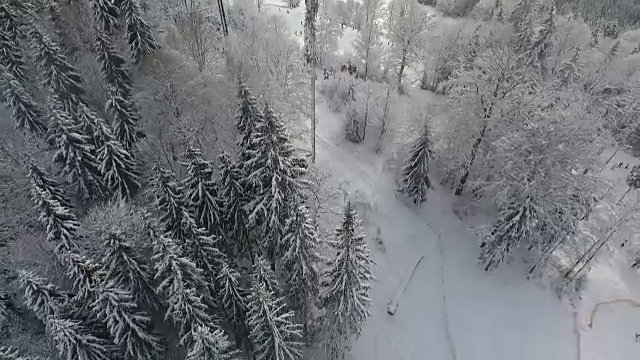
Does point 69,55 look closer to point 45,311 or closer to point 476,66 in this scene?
point 45,311

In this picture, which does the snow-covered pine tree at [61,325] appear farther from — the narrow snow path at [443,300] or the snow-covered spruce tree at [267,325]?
the narrow snow path at [443,300]

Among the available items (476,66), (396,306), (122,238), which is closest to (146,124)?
(122,238)

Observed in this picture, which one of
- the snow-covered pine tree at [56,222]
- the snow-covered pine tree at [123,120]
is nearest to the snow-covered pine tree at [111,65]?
the snow-covered pine tree at [123,120]

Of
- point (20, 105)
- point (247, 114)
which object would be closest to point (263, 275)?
point (247, 114)

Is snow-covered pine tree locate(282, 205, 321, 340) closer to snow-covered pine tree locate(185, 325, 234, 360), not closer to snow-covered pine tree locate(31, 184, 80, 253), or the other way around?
snow-covered pine tree locate(185, 325, 234, 360)

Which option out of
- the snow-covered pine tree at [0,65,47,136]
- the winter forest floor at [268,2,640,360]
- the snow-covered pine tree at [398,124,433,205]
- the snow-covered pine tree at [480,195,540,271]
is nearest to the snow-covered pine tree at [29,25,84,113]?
the snow-covered pine tree at [0,65,47,136]

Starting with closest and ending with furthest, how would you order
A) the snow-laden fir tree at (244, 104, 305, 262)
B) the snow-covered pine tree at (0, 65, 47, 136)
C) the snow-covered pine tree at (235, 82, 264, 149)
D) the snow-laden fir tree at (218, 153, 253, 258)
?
the snow-laden fir tree at (244, 104, 305, 262)
the snow-covered pine tree at (235, 82, 264, 149)
the snow-laden fir tree at (218, 153, 253, 258)
the snow-covered pine tree at (0, 65, 47, 136)
